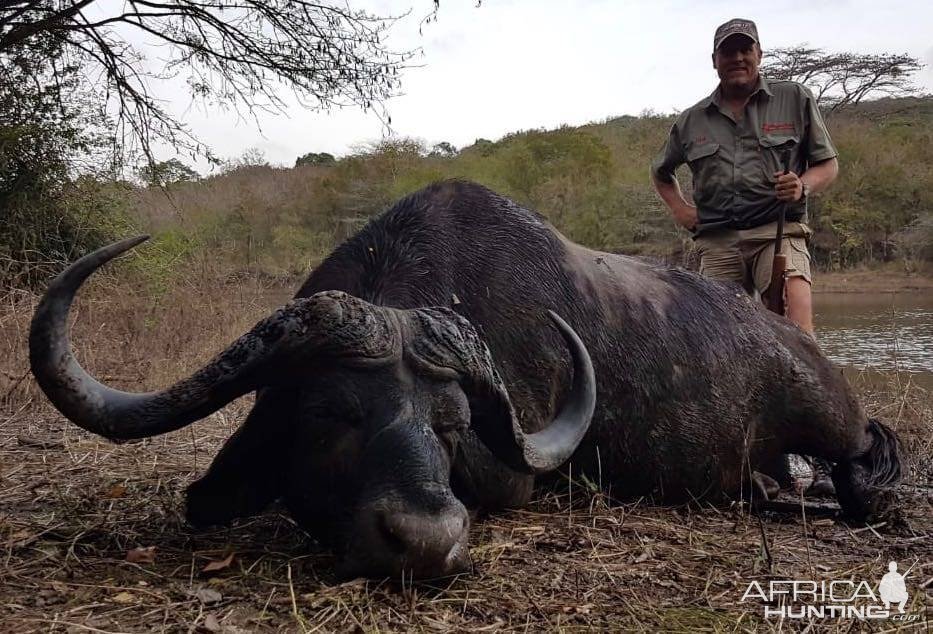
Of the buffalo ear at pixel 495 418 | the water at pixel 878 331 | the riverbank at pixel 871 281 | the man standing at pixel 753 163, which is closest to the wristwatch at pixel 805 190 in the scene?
the man standing at pixel 753 163

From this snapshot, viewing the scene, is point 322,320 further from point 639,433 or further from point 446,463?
point 639,433

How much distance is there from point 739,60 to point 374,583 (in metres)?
4.25

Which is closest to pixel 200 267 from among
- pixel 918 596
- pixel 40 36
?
pixel 40 36

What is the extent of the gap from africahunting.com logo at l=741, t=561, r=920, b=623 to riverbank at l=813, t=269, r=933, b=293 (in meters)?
23.9

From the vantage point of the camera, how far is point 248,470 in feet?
9.09

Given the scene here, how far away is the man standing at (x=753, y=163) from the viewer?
4941 millimetres

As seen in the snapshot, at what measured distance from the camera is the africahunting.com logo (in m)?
2.31

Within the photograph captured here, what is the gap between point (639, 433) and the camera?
146 inches

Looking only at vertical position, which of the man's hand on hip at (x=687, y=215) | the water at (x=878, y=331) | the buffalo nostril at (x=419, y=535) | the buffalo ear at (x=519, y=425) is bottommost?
the water at (x=878, y=331)

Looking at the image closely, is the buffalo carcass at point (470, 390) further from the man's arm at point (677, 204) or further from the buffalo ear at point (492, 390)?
the man's arm at point (677, 204)

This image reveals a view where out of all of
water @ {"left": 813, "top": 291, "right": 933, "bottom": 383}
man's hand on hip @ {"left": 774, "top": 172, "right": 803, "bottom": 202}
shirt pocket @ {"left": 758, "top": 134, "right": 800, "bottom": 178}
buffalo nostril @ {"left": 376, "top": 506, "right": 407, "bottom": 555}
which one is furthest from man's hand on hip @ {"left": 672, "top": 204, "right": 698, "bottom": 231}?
buffalo nostril @ {"left": 376, "top": 506, "right": 407, "bottom": 555}

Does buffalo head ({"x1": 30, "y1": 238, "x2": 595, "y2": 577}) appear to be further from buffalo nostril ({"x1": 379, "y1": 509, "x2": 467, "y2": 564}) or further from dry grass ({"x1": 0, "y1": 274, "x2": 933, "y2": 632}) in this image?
dry grass ({"x1": 0, "y1": 274, "x2": 933, "y2": 632})

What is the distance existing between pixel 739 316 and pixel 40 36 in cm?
763

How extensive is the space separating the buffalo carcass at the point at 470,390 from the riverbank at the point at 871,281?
73.7 ft
